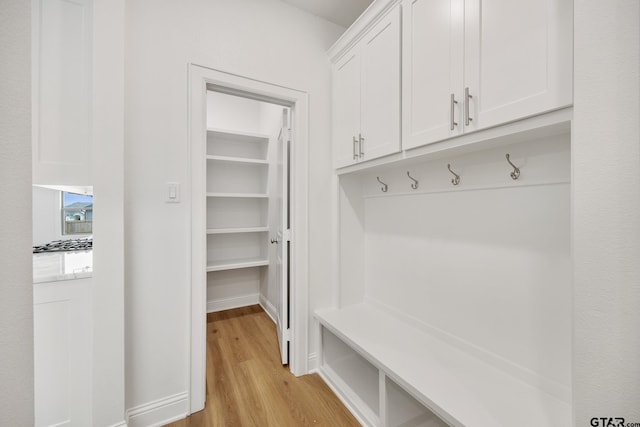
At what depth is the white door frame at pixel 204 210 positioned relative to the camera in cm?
160

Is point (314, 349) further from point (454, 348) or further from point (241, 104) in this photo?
point (241, 104)

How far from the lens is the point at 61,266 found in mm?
1315

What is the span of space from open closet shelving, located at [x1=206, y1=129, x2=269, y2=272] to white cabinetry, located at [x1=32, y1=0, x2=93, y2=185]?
1646 millimetres

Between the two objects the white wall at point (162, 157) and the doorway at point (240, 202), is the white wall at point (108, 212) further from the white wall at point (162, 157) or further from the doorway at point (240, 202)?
the doorway at point (240, 202)

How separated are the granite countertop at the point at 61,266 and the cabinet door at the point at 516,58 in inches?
77.7

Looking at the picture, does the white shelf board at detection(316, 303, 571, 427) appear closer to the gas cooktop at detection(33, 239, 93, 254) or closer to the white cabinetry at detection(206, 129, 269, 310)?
the gas cooktop at detection(33, 239, 93, 254)

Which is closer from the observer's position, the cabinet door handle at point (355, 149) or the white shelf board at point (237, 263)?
the cabinet door handle at point (355, 149)

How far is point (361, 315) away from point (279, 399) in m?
0.78

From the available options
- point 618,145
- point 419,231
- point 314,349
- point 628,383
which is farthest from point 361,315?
point 618,145

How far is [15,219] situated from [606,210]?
56.7 inches

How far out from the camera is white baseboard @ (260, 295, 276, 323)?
3.03 meters

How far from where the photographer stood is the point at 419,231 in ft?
5.54

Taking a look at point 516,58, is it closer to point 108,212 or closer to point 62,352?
point 108,212

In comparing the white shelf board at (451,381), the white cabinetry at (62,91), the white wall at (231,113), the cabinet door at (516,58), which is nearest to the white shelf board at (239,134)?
the white wall at (231,113)
